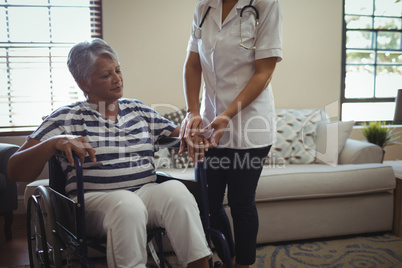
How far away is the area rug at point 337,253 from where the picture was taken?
2.02 metres

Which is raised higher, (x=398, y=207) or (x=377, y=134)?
(x=377, y=134)

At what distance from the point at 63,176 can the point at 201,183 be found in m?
0.55

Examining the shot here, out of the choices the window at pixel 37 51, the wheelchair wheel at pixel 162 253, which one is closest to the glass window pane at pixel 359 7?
the window at pixel 37 51

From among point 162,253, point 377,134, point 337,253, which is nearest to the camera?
point 162,253

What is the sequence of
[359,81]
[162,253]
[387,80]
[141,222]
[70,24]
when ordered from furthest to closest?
1. [387,80]
2. [359,81]
3. [70,24]
4. [162,253]
5. [141,222]

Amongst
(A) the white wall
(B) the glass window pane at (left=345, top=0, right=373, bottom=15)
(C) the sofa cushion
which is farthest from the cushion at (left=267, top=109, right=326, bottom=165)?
(B) the glass window pane at (left=345, top=0, right=373, bottom=15)

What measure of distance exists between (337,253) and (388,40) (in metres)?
2.64

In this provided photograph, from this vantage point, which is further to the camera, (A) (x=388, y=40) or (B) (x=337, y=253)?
(A) (x=388, y=40)

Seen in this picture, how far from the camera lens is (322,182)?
2.34 m

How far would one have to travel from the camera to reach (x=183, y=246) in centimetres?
117

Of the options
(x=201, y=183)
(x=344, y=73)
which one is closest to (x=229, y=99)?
(x=201, y=183)

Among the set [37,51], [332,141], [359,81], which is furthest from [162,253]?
[359,81]

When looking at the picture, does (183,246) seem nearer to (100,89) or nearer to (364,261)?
(100,89)

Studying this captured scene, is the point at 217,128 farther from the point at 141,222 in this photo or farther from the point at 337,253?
the point at 337,253
